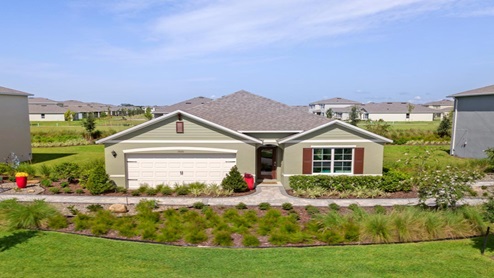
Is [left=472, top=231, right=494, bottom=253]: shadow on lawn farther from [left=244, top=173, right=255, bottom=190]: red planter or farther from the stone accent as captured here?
the stone accent

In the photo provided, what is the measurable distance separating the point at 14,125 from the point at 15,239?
19396 millimetres

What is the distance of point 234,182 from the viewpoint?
56.9 ft

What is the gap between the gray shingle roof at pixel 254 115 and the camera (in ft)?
66.7

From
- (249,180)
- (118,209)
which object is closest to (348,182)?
(249,180)

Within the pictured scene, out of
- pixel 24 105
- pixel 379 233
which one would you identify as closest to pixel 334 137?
pixel 379 233

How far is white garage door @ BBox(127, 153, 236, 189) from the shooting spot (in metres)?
18.3

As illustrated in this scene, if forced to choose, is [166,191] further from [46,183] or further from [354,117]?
[354,117]

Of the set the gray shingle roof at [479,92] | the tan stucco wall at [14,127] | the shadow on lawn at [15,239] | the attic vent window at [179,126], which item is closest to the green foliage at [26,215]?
the shadow on lawn at [15,239]

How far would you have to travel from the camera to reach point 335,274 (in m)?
8.49

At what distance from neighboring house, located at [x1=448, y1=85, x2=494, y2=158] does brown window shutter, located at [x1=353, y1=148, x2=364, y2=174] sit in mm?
15950

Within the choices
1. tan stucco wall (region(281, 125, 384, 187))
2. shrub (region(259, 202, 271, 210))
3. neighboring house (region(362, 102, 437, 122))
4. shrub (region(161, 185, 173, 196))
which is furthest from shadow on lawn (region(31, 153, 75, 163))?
neighboring house (region(362, 102, 437, 122))

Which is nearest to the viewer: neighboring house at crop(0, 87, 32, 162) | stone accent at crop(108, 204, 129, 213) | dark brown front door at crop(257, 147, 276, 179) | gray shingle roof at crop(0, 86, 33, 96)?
stone accent at crop(108, 204, 129, 213)

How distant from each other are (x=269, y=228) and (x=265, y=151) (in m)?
11.7

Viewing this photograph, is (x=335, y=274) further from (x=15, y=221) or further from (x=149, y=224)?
(x=15, y=221)
